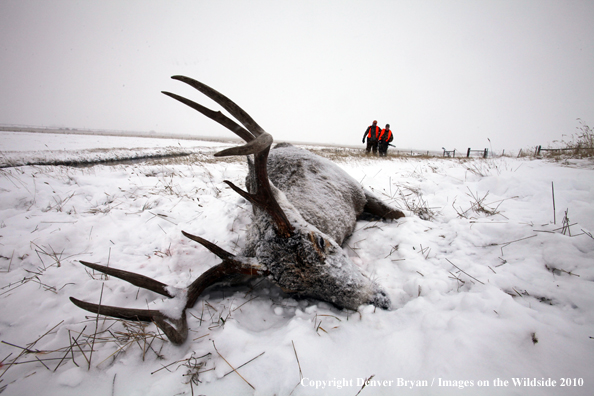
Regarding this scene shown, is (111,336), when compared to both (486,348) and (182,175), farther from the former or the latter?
(182,175)

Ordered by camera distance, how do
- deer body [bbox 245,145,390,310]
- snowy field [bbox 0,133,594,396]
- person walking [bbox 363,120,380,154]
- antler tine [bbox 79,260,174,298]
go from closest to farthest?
snowy field [bbox 0,133,594,396], antler tine [bbox 79,260,174,298], deer body [bbox 245,145,390,310], person walking [bbox 363,120,380,154]

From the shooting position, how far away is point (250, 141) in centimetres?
139

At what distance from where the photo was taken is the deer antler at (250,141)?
1285 mm

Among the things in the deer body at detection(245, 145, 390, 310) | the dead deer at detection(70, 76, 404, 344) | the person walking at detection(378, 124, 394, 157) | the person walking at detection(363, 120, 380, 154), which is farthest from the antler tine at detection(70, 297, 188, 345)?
the person walking at detection(363, 120, 380, 154)

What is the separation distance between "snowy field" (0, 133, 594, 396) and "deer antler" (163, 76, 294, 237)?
0.75m

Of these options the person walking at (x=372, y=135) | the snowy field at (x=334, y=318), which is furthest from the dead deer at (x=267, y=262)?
the person walking at (x=372, y=135)

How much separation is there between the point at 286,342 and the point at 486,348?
3.53ft

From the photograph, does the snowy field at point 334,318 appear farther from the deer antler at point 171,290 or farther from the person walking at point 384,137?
the person walking at point 384,137

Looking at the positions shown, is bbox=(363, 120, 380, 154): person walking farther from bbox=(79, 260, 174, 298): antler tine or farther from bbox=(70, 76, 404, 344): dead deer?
bbox=(79, 260, 174, 298): antler tine

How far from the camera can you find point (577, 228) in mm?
2002

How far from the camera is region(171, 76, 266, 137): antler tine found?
1329 millimetres

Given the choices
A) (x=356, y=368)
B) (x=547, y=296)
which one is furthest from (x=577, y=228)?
(x=356, y=368)

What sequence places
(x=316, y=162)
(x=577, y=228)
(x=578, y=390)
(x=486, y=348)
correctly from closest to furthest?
(x=578, y=390)
(x=486, y=348)
(x=577, y=228)
(x=316, y=162)

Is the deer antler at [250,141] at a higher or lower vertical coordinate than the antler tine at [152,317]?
higher
